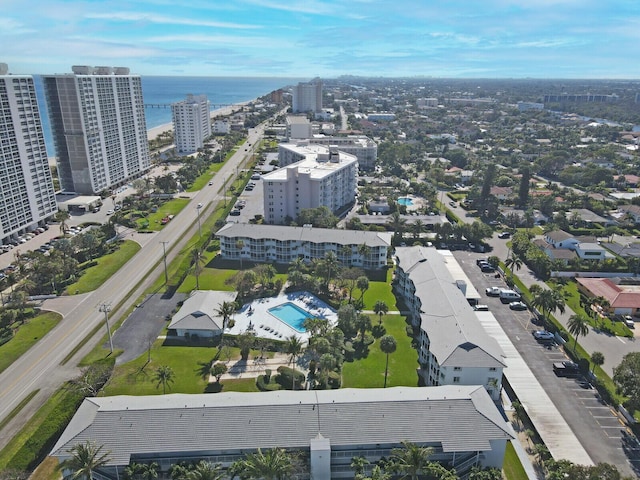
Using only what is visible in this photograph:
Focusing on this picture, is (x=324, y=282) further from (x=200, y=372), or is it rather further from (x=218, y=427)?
(x=218, y=427)

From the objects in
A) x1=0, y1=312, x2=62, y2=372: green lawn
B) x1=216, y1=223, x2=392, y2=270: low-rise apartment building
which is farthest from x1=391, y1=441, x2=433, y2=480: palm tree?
x1=0, y1=312, x2=62, y2=372: green lawn

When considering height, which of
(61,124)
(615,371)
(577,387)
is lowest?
(577,387)

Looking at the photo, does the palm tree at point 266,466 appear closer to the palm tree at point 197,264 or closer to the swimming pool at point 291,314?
the swimming pool at point 291,314

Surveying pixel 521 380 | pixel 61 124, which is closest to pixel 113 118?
pixel 61 124

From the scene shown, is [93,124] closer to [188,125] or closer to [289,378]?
[188,125]

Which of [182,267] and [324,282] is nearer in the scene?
[324,282]

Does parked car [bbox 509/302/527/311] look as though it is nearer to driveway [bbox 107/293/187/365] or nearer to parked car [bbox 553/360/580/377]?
parked car [bbox 553/360/580/377]

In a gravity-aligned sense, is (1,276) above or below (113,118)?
below
